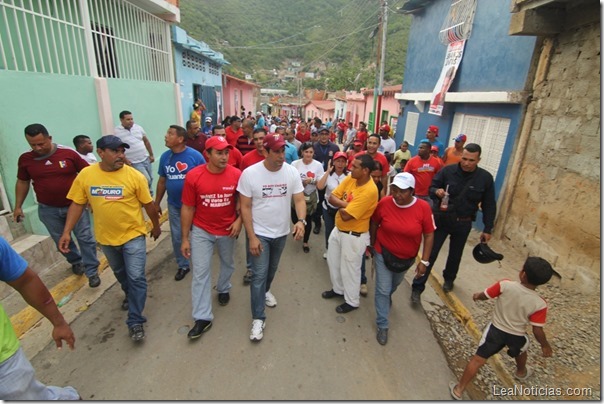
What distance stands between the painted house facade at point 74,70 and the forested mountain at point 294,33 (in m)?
34.9

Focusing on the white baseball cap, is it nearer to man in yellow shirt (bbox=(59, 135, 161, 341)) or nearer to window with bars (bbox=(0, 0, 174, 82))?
man in yellow shirt (bbox=(59, 135, 161, 341))

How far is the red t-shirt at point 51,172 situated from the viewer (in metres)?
3.54

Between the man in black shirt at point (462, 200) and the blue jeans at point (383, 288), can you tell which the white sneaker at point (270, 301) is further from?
the man in black shirt at point (462, 200)

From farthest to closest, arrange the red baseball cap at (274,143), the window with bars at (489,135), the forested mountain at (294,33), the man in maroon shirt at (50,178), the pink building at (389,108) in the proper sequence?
the forested mountain at (294,33), the pink building at (389,108), the window with bars at (489,135), the man in maroon shirt at (50,178), the red baseball cap at (274,143)

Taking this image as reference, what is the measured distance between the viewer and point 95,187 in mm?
2938

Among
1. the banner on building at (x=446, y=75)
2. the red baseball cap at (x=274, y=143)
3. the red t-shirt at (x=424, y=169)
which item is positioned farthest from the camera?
the banner on building at (x=446, y=75)

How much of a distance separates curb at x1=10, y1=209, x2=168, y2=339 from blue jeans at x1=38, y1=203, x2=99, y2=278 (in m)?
0.19

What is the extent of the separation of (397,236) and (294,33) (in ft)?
198

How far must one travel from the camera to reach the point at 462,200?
373 centimetres

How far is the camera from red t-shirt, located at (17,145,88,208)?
3.54 meters

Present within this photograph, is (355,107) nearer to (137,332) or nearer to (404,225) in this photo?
(404,225)

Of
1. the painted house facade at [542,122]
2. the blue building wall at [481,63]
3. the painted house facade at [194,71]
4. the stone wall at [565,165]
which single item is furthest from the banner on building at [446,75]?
the painted house facade at [194,71]

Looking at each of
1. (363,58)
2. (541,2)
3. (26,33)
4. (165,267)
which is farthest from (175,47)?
(363,58)

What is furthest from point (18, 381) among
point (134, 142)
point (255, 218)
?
point (134, 142)
